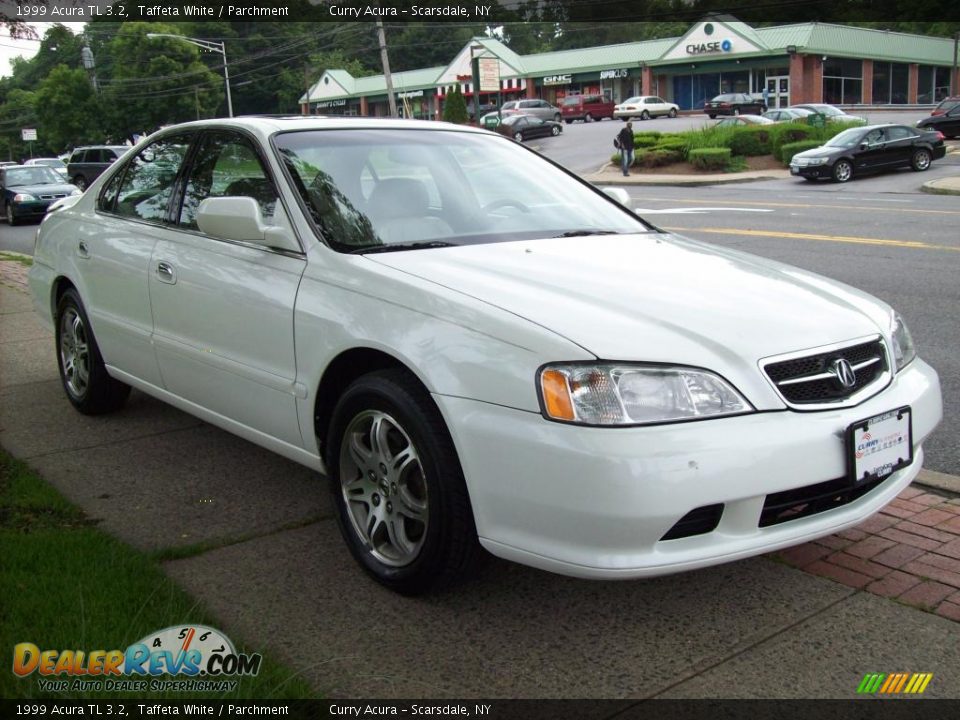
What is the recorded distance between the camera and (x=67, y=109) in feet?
258

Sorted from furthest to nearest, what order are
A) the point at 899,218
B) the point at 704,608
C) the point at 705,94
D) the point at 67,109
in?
1. the point at 67,109
2. the point at 705,94
3. the point at 899,218
4. the point at 704,608

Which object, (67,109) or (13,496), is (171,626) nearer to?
(13,496)

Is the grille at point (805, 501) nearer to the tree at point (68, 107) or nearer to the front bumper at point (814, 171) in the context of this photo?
the front bumper at point (814, 171)

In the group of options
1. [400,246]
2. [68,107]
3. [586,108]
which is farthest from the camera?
[68,107]

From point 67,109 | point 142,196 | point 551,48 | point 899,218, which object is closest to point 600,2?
point 551,48

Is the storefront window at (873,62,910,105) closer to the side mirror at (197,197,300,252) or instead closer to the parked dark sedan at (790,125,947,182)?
the parked dark sedan at (790,125,947,182)

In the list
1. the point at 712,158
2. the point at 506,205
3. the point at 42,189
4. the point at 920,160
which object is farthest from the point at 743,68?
the point at 506,205

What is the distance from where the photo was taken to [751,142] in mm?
35344

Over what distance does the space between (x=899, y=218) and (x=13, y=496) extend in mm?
15193

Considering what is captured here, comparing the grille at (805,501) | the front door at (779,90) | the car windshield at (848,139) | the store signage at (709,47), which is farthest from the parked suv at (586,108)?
the grille at (805,501)

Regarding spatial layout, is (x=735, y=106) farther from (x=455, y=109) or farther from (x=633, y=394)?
(x=633, y=394)

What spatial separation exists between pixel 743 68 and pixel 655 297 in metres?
67.2

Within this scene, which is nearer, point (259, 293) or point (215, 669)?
point (215, 669)

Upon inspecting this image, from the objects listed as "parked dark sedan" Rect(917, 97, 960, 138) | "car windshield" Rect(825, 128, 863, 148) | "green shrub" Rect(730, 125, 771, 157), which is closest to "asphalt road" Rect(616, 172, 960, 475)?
"car windshield" Rect(825, 128, 863, 148)
